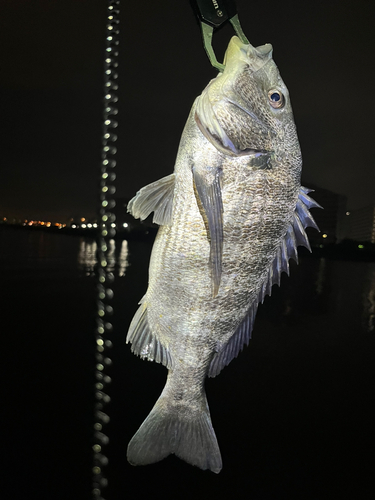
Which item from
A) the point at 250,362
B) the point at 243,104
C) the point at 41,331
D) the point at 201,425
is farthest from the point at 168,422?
the point at 41,331

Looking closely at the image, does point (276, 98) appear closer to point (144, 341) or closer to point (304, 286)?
point (144, 341)

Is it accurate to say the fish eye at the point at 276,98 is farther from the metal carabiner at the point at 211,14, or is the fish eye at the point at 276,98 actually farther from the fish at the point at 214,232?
the metal carabiner at the point at 211,14

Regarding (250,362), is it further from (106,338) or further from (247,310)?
(106,338)

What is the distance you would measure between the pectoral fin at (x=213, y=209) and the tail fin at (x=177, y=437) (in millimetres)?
501

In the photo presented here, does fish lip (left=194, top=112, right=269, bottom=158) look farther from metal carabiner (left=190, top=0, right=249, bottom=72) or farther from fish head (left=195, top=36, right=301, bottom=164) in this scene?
metal carabiner (left=190, top=0, right=249, bottom=72)

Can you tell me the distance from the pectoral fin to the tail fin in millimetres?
501

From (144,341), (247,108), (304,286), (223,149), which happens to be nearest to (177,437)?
(144,341)

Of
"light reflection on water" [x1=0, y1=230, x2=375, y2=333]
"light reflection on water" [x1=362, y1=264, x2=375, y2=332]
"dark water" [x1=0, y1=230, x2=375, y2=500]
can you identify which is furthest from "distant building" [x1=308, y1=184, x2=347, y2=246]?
"light reflection on water" [x1=362, y1=264, x2=375, y2=332]

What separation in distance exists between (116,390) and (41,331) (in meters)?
0.76

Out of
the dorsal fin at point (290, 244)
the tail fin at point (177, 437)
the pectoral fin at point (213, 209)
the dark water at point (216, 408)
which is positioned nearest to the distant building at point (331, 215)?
the dorsal fin at point (290, 244)

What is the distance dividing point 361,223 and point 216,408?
51.6 inches

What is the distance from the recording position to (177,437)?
1.04m

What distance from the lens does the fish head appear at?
35.4 inches

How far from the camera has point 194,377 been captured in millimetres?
1046
